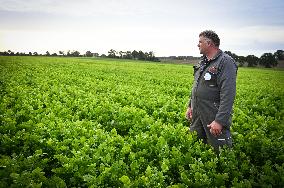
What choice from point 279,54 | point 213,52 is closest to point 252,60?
point 279,54

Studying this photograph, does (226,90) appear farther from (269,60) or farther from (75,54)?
(75,54)

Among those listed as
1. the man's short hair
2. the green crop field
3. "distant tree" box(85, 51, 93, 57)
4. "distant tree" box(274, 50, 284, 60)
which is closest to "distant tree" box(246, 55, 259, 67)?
"distant tree" box(274, 50, 284, 60)

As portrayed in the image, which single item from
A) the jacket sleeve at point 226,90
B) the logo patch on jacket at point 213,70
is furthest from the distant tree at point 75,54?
the jacket sleeve at point 226,90

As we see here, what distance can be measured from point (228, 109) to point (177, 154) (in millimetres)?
958

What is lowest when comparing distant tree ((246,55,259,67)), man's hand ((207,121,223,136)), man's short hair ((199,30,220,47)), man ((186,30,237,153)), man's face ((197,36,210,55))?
distant tree ((246,55,259,67))

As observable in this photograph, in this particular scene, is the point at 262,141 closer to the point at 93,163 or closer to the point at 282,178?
the point at 282,178

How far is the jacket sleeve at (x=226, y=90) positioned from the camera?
4512 millimetres

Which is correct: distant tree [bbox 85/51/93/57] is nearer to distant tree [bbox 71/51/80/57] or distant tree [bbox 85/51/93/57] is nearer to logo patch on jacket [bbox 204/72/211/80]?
distant tree [bbox 71/51/80/57]

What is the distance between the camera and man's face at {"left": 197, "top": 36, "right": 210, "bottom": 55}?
4.73 metres

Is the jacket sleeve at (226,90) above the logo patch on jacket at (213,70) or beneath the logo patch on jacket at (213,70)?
beneath

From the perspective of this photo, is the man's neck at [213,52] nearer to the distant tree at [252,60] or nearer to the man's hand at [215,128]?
the man's hand at [215,128]

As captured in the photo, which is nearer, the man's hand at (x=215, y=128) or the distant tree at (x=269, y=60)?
the man's hand at (x=215, y=128)

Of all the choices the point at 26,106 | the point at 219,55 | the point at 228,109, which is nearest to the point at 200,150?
the point at 228,109

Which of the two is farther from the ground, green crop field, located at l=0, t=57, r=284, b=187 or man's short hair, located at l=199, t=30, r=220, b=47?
man's short hair, located at l=199, t=30, r=220, b=47
